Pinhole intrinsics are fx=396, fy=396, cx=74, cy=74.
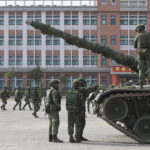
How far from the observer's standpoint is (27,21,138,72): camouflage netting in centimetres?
1287

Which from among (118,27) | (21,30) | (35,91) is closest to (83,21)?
(118,27)

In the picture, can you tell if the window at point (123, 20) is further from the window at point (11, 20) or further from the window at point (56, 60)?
the window at point (11, 20)

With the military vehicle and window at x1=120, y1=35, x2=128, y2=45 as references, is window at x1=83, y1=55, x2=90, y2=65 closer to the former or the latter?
window at x1=120, y1=35, x2=128, y2=45

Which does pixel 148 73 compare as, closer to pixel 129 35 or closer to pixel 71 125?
pixel 71 125

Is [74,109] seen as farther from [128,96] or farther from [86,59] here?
[86,59]

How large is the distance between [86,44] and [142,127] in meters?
3.23

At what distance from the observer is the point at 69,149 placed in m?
10.2

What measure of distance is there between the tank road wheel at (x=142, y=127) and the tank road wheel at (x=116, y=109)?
0.47 meters

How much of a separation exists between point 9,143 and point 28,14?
5860cm

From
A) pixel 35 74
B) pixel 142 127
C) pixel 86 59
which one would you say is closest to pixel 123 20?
pixel 86 59

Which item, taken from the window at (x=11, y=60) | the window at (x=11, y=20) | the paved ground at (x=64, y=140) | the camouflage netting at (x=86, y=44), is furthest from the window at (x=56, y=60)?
the camouflage netting at (x=86, y=44)

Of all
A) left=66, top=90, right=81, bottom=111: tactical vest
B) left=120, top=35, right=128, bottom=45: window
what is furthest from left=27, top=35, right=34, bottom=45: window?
left=66, top=90, right=81, bottom=111: tactical vest

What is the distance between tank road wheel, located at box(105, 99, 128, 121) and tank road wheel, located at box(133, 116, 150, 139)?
0.47 meters

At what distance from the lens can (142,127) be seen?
11.6 meters
